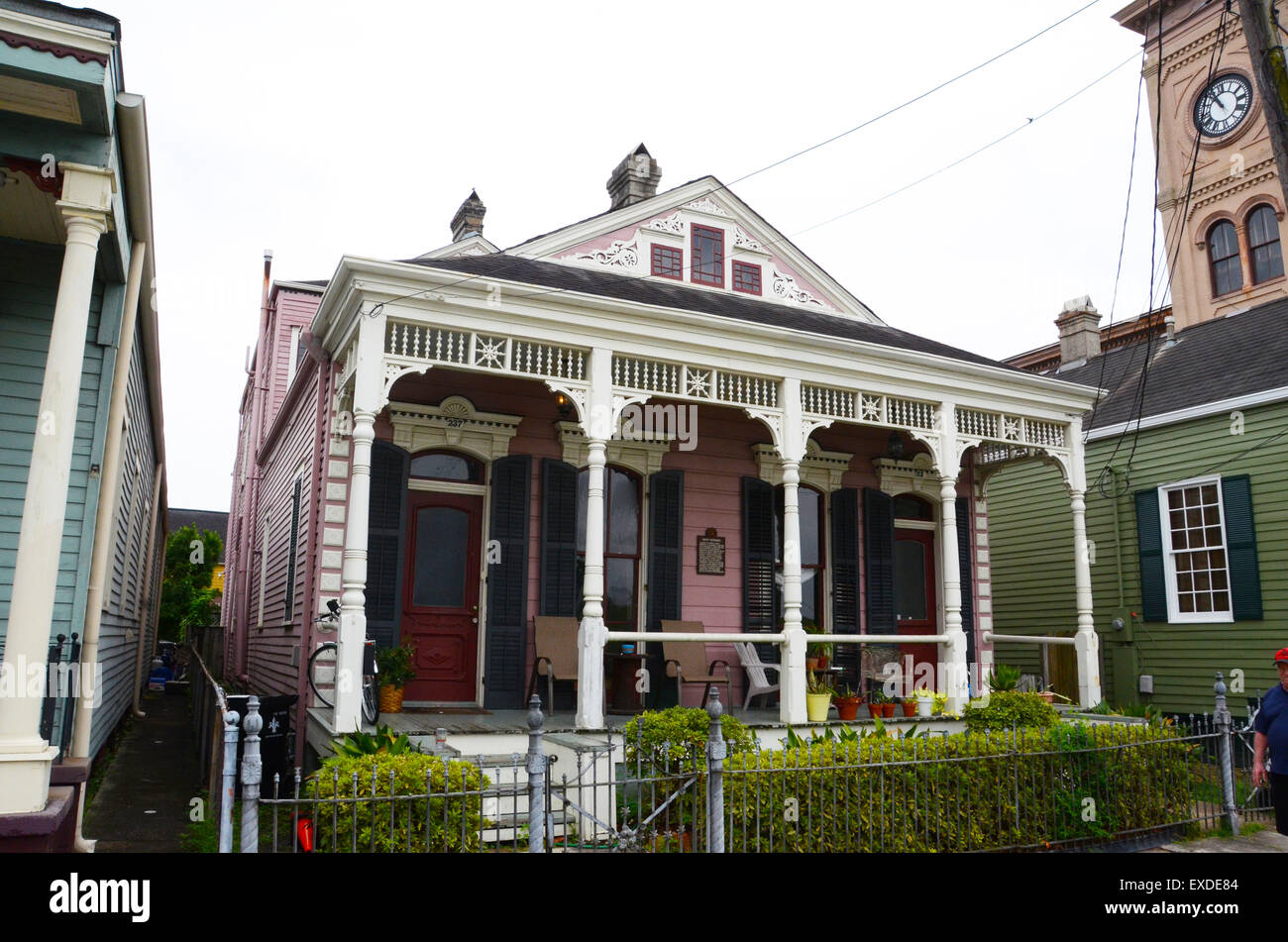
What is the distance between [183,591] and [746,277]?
24126 mm

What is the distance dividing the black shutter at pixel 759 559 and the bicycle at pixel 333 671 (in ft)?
16.1

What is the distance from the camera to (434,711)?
9383 mm

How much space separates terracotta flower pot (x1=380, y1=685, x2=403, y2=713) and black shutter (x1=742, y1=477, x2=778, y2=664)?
15.2 feet

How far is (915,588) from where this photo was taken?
44.1 feet

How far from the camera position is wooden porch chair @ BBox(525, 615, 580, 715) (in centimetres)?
991

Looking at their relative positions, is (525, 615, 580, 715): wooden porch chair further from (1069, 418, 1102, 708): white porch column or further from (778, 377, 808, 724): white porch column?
(1069, 418, 1102, 708): white porch column

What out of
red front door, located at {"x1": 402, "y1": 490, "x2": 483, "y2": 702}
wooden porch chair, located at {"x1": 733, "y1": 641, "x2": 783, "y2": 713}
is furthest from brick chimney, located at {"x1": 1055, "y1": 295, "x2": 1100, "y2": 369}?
red front door, located at {"x1": 402, "y1": 490, "x2": 483, "y2": 702}

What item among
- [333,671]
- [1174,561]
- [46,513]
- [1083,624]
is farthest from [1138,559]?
[46,513]

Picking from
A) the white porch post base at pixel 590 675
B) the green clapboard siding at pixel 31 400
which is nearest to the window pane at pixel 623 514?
the white porch post base at pixel 590 675

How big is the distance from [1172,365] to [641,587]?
10.6 meters

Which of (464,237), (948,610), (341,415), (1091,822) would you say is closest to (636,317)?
(341,415)
